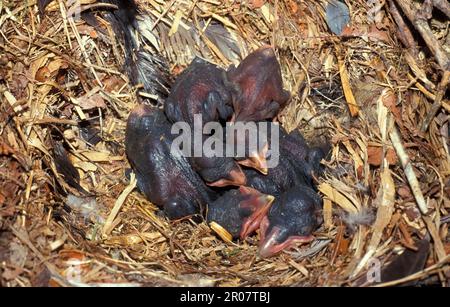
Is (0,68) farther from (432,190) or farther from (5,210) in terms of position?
(432,190)

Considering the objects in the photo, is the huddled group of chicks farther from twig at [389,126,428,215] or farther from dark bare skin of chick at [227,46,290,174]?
twig at [389,126,428,215]

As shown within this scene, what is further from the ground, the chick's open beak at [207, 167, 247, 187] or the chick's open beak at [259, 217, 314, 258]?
the chick's open beak at [207, 167, 247, 187]

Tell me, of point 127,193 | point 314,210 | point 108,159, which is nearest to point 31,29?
point 108,159

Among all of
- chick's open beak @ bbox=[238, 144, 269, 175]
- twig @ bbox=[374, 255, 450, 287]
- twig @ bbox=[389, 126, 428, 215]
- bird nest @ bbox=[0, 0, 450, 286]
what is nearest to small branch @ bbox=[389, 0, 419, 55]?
bird nest @ bbox=[0, 0, 450, 286]

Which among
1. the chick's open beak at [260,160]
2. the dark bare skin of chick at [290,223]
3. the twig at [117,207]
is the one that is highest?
the chick's open beak at [260,160]

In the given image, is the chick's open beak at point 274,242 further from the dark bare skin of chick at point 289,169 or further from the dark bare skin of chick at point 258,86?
the dark bare skin of chick at point 258,86

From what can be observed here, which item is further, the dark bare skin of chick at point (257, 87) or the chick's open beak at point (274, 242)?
the dark bare skin of chick at point (257, 87)

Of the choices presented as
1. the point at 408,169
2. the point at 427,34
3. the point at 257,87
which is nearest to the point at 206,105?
the point at 257,87

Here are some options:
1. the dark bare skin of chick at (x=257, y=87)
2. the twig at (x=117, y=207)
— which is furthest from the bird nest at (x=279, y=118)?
the dark bare skin of chick at (x=257, y=87)
